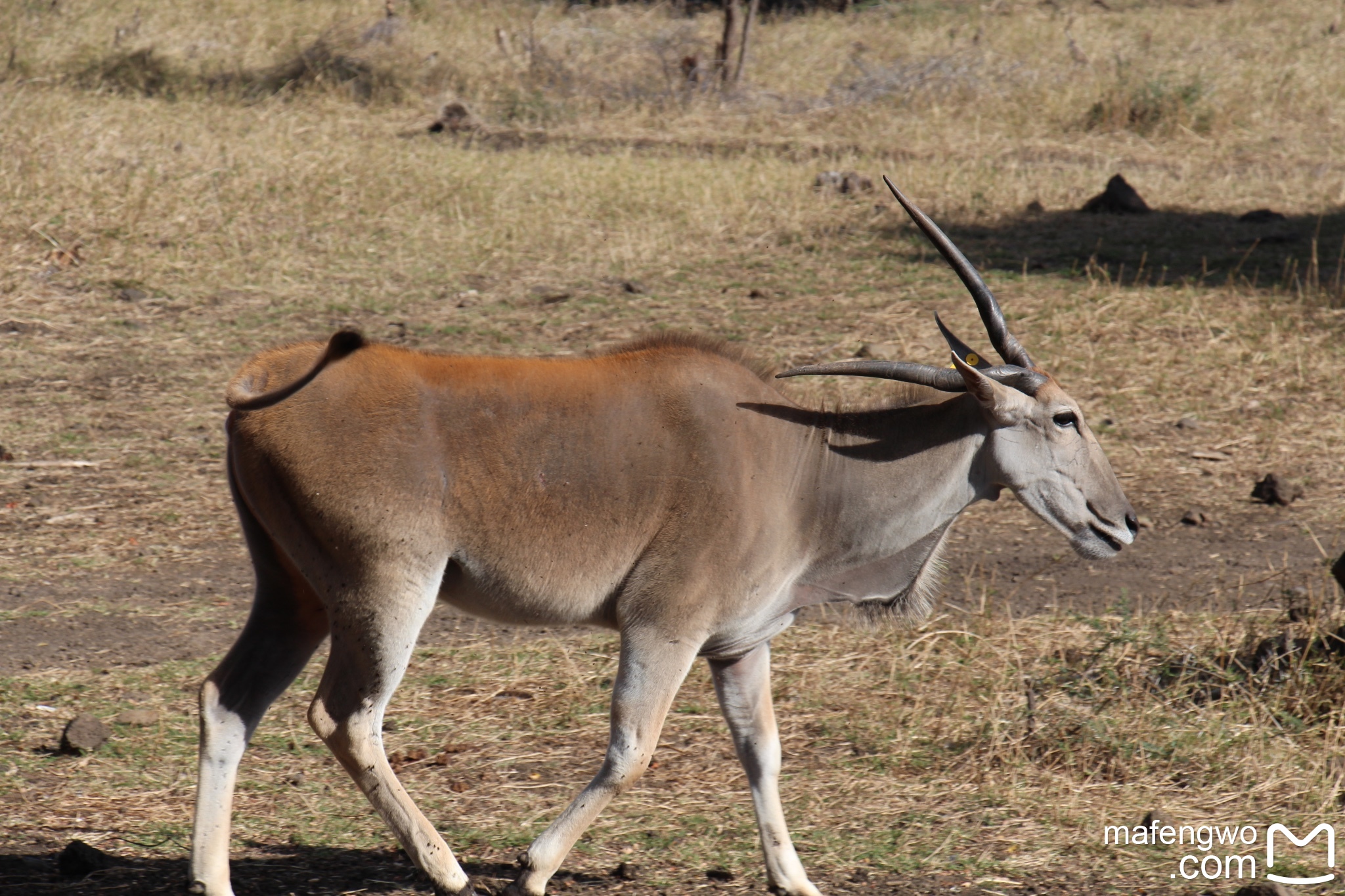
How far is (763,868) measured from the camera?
12.8 feet

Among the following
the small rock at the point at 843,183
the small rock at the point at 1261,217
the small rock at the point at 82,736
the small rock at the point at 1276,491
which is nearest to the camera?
the small rock at the point at 82,736

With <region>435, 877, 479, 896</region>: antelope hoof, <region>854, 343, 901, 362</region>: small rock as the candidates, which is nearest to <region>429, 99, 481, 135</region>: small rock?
<region>854, 343, 901, 362</region>: small rock

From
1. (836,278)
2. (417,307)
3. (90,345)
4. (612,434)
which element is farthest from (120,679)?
(836,278)

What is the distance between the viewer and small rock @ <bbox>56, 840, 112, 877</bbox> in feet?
11.9

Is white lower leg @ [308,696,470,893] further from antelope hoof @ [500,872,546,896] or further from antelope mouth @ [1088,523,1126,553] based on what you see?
antelope mouth @ [1088,523,1126,553]

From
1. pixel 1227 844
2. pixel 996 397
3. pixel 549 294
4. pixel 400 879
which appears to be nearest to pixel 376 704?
pixel 400 879

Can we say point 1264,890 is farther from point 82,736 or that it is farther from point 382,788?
point 82,736

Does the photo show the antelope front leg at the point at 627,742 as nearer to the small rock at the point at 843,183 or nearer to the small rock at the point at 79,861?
the small rock at the point at 79,861

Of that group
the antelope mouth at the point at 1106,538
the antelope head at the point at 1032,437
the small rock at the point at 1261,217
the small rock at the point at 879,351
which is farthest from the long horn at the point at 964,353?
the small rock at the point at 1261,217

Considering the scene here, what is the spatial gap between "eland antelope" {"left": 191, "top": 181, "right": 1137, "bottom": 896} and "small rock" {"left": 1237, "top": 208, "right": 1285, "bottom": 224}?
27.0 ft

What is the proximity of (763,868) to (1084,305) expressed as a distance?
5.98 meters

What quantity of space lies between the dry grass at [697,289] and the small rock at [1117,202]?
0.31m

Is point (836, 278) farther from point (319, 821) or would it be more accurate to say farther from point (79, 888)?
point (79, 888)

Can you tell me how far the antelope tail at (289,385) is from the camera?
3.36 m
